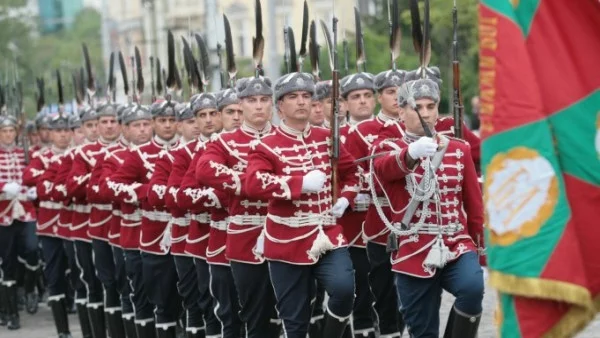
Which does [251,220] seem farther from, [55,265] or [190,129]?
[55,265]

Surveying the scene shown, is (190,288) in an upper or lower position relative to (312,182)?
lower

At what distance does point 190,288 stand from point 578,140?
6.94 m

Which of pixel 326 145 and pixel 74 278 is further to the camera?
pixel 74 278

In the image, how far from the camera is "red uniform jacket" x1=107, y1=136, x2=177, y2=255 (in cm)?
1358

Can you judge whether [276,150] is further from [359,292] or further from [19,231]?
[19,231]

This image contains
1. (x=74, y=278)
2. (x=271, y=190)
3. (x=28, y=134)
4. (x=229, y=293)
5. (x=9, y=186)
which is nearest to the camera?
(x=271, y=190)

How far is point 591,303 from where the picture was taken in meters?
6.46

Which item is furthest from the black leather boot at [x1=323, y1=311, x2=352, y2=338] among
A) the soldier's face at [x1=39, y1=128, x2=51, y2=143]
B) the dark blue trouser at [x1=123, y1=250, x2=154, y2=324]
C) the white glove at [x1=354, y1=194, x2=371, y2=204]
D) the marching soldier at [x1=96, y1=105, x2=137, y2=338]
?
the soldier's face at [x1=39, y1=128, x2=51, y2=143]

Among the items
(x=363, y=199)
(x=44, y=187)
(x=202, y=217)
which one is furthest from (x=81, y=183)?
(x=363, y=199)

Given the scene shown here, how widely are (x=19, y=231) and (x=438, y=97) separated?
365 inches

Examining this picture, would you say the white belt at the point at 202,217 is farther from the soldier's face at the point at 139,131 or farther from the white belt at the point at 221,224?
the soldier's face at the point at 139,131

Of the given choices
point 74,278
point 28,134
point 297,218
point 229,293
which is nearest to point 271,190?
point 297,218

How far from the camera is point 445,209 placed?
10.3m

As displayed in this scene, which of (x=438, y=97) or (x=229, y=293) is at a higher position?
(x=438, y=97)
